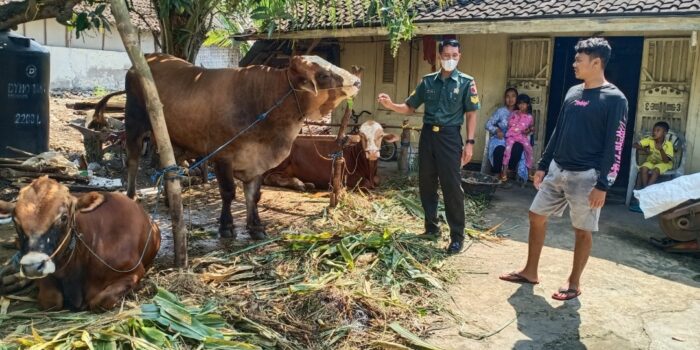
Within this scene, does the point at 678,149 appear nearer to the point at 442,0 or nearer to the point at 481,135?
the point at 481,135

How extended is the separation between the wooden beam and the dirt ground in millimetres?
2352

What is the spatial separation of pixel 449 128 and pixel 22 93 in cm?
651

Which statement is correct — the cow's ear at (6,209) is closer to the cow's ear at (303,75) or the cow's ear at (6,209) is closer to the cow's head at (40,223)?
the cow's head at (40,223)

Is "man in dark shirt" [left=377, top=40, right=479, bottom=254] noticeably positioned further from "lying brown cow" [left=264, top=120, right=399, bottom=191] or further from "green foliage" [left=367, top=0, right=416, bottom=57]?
"lying brown cow" [left=264, top=120, right=399, bottom=191]

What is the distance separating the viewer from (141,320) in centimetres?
333

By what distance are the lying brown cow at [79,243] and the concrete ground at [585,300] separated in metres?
2.12

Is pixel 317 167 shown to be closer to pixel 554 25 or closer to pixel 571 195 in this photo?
pixel 554 25

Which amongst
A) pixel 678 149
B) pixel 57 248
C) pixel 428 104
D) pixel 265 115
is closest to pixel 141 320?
pixel 57 248

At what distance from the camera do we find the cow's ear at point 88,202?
12.2ft

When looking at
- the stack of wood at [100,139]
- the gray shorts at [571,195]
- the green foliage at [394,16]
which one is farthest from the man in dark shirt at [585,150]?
the stack of wood at [100,139]

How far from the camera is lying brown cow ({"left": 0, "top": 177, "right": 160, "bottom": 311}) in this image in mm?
3248

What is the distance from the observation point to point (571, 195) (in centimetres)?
421

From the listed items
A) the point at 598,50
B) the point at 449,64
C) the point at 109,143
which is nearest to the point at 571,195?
the point at 598,50

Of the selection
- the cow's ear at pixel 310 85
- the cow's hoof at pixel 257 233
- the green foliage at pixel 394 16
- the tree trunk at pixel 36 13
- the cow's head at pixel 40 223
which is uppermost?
the green foliage at pixel 394 16
